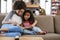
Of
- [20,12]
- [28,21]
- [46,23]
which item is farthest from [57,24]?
[20,12]

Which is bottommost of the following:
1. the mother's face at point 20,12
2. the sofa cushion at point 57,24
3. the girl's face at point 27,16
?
the sofa cushion at point 57,24

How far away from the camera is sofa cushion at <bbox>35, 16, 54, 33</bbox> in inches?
116

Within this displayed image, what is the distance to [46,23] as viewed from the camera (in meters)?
2.98

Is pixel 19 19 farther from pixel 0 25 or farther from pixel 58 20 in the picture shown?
pixel 58 20

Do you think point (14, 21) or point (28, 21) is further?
point (28, 21)

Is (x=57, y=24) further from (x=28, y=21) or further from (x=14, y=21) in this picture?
(x=14, y=21)

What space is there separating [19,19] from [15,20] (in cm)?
8

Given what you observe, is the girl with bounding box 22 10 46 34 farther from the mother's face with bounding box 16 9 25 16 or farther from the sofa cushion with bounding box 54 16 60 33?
the sofa cushion with bounding box 54 16 60 33

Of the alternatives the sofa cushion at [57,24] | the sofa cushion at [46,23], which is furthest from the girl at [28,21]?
the sofa cushion at [57,24]

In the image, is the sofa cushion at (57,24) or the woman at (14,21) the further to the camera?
the sofa cushion at (57,24)

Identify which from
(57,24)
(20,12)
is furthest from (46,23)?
(20,12)

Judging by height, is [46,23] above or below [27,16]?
below

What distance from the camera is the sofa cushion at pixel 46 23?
294 centimetres

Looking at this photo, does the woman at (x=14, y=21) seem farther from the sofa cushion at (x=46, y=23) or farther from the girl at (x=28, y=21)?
the sofa cushion at (x=46, y=23)
